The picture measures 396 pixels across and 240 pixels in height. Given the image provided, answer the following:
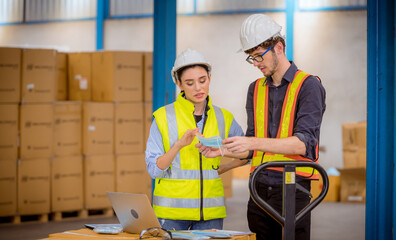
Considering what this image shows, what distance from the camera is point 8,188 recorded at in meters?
6.60

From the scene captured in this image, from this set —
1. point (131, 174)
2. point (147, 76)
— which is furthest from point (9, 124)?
point (147, 76)

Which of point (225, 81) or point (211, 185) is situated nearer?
point (211, 185)

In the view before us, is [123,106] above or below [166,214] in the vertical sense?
above

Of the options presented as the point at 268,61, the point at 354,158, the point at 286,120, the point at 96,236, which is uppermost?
the point at 268,61

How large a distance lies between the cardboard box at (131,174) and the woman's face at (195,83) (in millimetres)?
4391

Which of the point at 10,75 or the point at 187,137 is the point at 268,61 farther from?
the point at 10,75

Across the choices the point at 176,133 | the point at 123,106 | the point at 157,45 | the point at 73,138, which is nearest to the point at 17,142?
the point at 73,138

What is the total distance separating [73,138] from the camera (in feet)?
22.7

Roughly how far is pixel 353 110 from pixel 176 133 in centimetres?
927

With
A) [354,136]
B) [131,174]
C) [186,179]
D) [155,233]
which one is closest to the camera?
[155,233]

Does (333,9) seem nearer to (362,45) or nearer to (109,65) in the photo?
(362,45)

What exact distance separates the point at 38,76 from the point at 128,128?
128cm

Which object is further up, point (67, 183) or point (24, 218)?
point (67, 183)

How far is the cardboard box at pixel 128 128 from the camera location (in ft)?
23.0
